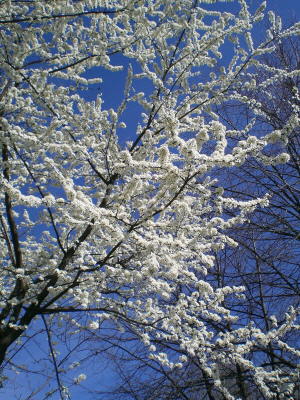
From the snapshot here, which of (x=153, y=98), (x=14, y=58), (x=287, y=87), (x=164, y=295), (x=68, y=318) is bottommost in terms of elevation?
(x=164, y=295)

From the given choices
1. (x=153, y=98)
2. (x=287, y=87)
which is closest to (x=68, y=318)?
(x=153, y=98)

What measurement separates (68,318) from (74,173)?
200 cm

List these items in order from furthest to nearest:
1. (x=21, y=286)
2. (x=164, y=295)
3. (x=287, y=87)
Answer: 1. (x=287, y=87)
2. (x=21, y=286)
3. (x=164, y=295)

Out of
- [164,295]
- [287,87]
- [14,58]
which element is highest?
[287,87]

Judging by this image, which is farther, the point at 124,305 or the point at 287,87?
the point at 287,87

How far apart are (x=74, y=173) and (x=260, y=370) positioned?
3392 millimetres

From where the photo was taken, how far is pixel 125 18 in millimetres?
4078

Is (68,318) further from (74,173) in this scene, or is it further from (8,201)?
(74,173)

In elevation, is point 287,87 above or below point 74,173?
above

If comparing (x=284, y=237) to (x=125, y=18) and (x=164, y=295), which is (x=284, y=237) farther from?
(x=125, y=18)

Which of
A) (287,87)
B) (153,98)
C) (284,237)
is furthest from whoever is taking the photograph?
(287,87)

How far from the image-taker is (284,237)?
210 inches

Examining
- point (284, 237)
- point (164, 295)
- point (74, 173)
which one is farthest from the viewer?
point (284, 237)

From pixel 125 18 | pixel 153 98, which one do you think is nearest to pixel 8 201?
pixel 153 98
